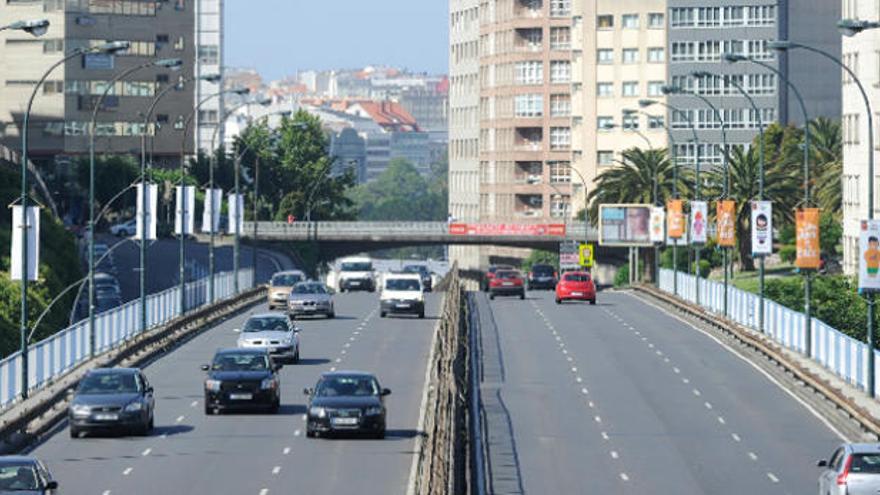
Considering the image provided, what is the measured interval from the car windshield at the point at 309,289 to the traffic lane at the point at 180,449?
23.1 metres

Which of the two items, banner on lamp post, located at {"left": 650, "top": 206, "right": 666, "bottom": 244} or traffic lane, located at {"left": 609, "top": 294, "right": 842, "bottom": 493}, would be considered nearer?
traffic lane, located at {"left": 609, "top": 294, "right": 842, "bottom": 493}

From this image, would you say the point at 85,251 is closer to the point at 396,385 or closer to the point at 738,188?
the point at 738,188

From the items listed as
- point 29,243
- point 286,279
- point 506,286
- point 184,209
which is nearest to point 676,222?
point 506,286

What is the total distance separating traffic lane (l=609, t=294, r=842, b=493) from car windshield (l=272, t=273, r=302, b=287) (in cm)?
1546

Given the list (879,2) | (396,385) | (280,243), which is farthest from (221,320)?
(280,243)

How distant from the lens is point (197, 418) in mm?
52531

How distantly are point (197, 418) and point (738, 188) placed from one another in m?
82.1

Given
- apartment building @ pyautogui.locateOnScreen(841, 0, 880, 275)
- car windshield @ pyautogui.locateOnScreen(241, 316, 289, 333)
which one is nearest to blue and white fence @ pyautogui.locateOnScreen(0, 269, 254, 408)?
car windshield @ pyautogui.locateOnScreen(241, 316, 289, 333)

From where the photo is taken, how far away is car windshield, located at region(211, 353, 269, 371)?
52938 mm

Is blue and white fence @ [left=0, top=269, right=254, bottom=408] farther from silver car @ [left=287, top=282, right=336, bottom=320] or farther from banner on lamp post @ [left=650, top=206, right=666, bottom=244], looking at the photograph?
banner on lamp post @ [left=650, top=206, right=666, bottom=244]

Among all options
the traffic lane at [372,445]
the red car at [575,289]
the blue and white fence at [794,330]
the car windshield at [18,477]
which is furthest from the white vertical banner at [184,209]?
the car windshield at [18,477]

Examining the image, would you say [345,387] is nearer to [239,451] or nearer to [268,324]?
[239,451]

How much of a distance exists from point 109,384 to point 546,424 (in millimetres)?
10945

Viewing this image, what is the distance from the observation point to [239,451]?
4606 centimetres
